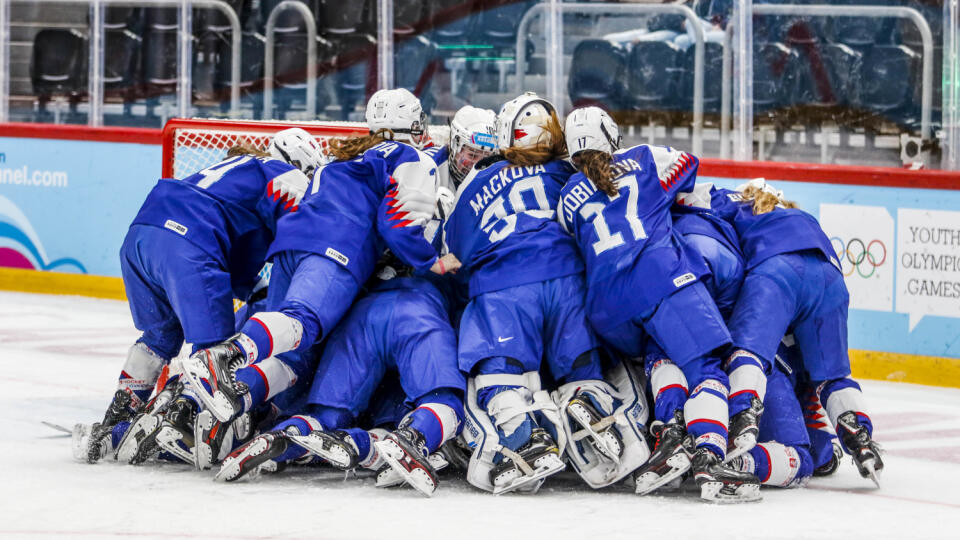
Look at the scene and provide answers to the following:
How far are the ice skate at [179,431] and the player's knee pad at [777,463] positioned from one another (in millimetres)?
1728

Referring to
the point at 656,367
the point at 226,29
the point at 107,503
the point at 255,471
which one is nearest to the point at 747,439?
the point at 656,367

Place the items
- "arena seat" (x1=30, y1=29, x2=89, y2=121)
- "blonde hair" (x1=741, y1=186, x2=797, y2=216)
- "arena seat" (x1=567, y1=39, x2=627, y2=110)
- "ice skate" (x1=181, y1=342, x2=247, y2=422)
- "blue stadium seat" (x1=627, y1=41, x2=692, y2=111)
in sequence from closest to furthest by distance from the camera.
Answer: "ice skate" (x1=181, y1=342, x2=247, y2=422)
"blonde hair" (x1=741, y1=186, x2=797, y2=216)
"blue stadium seat" (x1=627, y1=41, x2=692, y2=111)
"arena seat" (x1=567, y1=39, x2=627, y2=110)
"arena seat" (x1=30, y1=29, x2=89, y2=121)

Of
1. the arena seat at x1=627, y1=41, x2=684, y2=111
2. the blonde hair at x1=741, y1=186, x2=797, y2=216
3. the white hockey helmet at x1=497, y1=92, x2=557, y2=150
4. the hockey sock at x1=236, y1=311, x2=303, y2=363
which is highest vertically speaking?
the arena seat at x1=627, y1=41, x2=684, y2=111

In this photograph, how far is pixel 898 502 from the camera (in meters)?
4.15

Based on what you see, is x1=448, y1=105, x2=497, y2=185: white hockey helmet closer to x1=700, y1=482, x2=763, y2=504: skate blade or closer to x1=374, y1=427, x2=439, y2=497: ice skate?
x1=374, y1=427, x2=439, y2=497: ice skate

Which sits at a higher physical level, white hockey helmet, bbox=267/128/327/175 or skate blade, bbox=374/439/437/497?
white hockey helmet, bbox=267/128/327/175

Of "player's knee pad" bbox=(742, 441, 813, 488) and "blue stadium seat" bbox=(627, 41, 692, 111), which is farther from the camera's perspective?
"blue stadium seat" bbox=(627, 41, 692, 111)

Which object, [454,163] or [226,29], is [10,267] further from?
[454,163]

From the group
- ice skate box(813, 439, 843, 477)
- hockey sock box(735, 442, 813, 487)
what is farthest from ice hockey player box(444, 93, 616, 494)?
ice skate box(813, 439, 843, 477)

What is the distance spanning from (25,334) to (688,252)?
4641 mm

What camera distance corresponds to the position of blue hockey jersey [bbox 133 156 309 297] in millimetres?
4625

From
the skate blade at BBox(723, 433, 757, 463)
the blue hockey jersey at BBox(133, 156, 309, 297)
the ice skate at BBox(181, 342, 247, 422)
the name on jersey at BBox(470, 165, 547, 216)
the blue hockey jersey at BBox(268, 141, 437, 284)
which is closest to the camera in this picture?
the ice skate at BBox(181, 342, 247, 422)

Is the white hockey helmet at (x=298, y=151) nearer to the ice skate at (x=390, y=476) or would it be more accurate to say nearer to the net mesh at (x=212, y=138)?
the net mesh at (x=212, y=138)

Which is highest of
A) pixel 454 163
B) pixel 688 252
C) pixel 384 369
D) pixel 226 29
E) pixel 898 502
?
pixel 226 29
